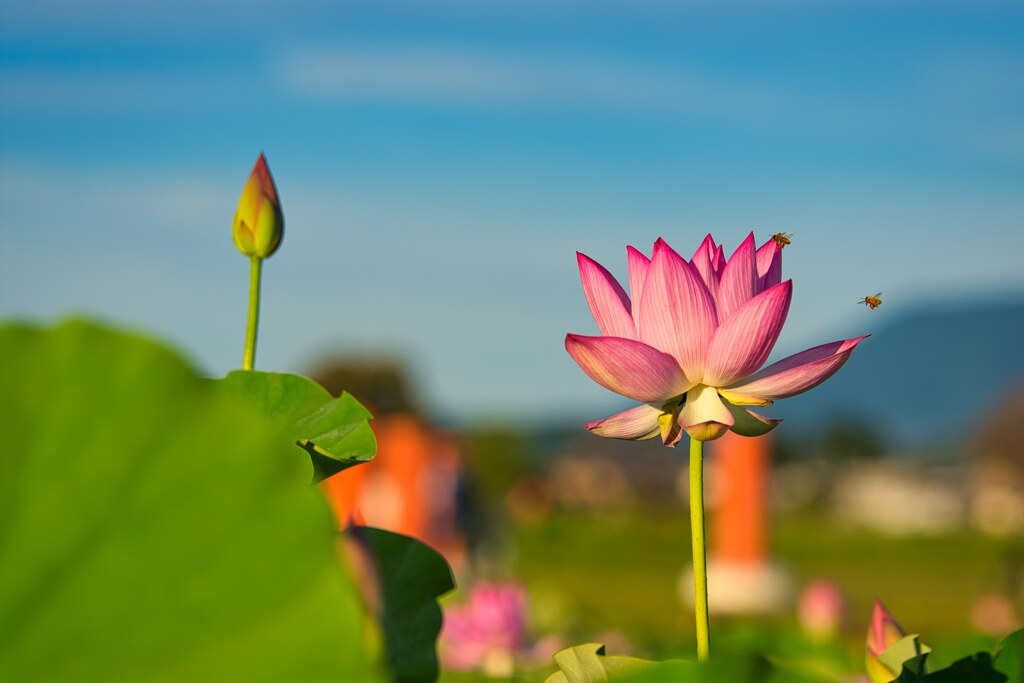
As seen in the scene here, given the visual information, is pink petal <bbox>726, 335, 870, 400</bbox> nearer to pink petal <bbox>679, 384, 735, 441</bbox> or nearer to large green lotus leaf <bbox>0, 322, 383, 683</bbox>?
pink petal <bbox>679, 384, 735, 441</bbox>

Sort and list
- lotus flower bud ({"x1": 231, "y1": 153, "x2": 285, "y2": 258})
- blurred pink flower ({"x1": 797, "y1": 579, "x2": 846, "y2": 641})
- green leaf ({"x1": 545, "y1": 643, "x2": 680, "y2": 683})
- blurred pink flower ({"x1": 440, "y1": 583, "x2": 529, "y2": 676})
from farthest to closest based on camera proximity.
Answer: blurred pink flower ({"x1": 797, "y1": 579, "x2": 846, "y2": 641}), blurred pink flower ({"x1": 440, "y1": 583, "x2": 529, "y2": 676}), lotus flower bud ({"x1": 231, "y1": 153, "x2": 285, "y2": 258}), green leaf ({"x1": 545, "y1": 643, "x2": 680, "y2": 683})

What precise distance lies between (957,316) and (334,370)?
118 metres

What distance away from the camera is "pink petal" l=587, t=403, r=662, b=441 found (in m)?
0.59

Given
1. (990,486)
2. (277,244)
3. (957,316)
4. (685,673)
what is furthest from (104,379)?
(957,316)

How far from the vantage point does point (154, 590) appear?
0.78ft

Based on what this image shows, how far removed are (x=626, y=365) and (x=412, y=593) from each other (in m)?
0.16

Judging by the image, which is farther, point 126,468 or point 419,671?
point 419,671

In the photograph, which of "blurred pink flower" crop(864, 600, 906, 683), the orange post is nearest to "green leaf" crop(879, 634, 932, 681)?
"blurred pink flower" crop(864, 600, 906, 683)

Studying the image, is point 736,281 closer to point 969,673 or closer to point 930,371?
point 969,673

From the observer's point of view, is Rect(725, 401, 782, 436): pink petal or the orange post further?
the orange post

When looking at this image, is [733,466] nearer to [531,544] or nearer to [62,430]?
[62,430]

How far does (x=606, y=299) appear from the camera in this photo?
59 cm

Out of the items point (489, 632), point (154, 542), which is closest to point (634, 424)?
point (154, 542)

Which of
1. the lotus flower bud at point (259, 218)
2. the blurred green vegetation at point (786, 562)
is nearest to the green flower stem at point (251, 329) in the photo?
the lotus flower bud at point (259, 218)
